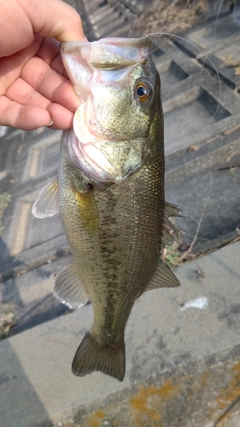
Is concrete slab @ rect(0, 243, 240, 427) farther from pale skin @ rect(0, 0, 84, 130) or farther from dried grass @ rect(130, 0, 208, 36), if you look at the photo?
dried grass @ rect(130, 0, 208, 36)

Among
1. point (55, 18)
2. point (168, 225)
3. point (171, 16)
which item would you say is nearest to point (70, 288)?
point (168, 225)

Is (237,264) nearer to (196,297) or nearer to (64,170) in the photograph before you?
(196,297)

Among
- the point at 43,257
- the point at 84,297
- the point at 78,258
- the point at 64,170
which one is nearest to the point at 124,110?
the point at 64,170

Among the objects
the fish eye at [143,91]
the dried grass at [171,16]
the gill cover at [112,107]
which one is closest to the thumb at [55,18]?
the gill cover at [112,107]

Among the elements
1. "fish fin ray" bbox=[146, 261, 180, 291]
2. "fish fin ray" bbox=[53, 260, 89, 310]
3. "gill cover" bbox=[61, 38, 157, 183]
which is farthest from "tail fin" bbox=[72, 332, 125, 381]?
"gill cover" bbox=[61, 38, 157, 183]

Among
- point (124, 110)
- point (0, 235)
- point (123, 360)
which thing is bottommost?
point (0, 235)

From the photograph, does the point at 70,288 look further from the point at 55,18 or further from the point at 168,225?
the point at 55,18

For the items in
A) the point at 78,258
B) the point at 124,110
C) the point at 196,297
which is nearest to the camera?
the point at 124,110
